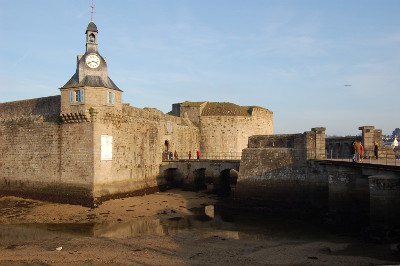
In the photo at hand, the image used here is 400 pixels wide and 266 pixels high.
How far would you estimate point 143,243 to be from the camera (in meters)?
11.4

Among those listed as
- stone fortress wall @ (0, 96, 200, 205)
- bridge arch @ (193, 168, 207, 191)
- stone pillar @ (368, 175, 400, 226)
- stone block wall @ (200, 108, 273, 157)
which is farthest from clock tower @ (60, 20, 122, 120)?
stone pillar @ (368, 175, 400, 226)

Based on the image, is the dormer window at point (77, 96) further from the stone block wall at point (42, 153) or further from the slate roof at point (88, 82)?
the stone block wall at point (42, 153)

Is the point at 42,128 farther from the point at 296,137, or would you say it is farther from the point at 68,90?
the point at 296,137

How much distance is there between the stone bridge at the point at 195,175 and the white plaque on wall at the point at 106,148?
5.29 m

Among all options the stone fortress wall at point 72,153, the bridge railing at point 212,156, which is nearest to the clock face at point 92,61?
the stone fortress wall at point 72,153

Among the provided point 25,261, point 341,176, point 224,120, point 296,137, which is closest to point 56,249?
point 25,261

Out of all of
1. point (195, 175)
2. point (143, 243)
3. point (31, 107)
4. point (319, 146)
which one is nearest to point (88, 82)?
point (31, 107)

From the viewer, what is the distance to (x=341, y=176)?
14.2 metres

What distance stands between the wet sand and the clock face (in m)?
7.41

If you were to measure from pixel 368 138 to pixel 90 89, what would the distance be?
14.1 m

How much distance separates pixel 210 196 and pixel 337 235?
995cm

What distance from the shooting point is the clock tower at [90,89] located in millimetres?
17641

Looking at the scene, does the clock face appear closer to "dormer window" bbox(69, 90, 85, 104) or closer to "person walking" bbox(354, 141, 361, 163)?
"dormer window" bbox(69, 90, 85, 104)

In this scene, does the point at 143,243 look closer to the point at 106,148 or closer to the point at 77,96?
the point at 106,148
